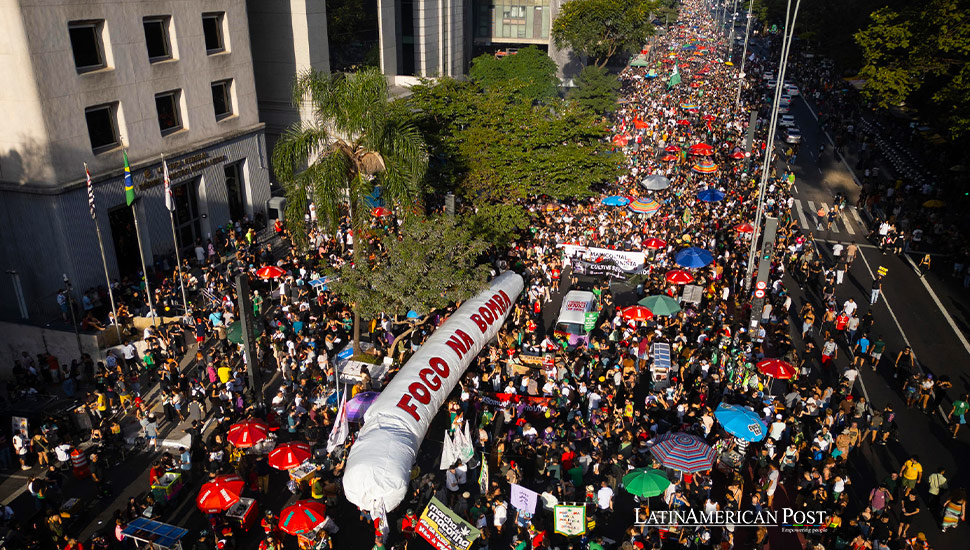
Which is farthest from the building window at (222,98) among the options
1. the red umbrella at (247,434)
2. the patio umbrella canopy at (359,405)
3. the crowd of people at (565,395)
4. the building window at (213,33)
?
the red umbrella at (247,434)

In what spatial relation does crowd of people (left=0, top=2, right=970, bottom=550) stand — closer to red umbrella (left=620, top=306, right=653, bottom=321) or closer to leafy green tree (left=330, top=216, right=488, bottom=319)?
red umbrella (left=620, top=306, right=653, bottom=321)

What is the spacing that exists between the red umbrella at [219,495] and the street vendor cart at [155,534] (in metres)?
0.72

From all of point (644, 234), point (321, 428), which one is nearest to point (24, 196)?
point (321, 428)

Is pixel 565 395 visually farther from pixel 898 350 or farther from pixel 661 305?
pixel 898 350

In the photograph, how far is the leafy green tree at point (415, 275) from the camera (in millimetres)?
23172

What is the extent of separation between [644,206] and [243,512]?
2566 cm

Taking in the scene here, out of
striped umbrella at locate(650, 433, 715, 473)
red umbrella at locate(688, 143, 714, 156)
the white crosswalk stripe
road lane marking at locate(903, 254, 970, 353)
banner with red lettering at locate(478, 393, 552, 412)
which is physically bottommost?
road lane marking at locate(903, 254, 970, 353)

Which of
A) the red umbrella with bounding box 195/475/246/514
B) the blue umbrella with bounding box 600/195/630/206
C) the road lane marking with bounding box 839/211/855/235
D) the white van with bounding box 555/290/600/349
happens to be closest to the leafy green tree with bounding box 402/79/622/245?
the blue umbrella with bounding box 600/195/630/206

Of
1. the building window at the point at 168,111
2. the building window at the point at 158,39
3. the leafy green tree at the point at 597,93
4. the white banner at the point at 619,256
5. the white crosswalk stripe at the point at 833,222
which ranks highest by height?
the building window at the point at 158,39

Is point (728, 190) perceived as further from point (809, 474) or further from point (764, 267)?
point (809, 474)

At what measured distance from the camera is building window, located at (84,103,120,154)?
28375 millimetres

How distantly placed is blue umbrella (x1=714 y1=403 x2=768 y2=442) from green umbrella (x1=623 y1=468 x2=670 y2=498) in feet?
9.66

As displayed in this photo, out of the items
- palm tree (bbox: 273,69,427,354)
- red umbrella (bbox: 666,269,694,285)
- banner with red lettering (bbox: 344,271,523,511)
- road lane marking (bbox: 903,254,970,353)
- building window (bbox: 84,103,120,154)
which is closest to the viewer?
banner with red lettering (bbox: 344,271,523,511)

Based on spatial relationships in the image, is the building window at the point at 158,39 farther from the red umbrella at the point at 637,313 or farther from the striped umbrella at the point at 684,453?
the striped umbrella at the point at 684,453
